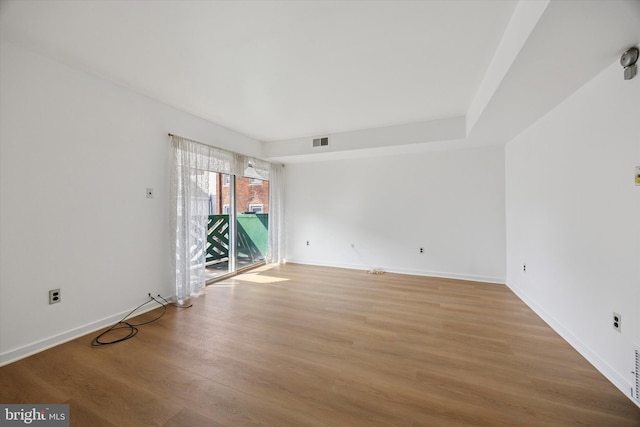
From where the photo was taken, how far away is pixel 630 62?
1509 mm

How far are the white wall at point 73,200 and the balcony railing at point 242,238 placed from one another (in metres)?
1.27

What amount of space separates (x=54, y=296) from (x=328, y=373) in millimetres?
2541

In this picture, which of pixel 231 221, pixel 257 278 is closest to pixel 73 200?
pixel 231 221

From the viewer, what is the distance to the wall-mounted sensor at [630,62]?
59.1 inches

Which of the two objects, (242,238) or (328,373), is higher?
(242,238)

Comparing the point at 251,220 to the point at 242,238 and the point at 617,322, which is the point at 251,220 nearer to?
the point at 242,238

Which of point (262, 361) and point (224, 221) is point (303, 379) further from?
point (224, 221)

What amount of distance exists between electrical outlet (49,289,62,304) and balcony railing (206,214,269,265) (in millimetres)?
2132

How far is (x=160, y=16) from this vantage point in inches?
64.9

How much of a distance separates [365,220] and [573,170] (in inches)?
122

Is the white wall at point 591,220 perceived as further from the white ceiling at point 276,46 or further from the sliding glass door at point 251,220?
the sliding glass door at point 251,220

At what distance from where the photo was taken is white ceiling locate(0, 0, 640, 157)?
1532 millimetres

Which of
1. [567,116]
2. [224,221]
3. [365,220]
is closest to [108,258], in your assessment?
[224,221]

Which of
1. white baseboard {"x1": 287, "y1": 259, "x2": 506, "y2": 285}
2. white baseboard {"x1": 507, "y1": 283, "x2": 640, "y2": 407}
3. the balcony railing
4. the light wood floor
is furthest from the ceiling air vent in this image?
white baseboard {"x1": 507, "y1": 283, "x2": 640, "y2": 407}
